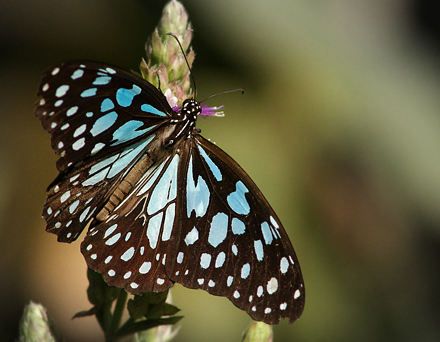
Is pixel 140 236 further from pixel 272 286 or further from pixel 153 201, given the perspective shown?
pixel 272 286

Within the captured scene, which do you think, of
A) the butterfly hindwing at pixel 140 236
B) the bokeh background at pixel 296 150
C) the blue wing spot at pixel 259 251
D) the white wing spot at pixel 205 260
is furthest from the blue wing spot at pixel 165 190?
the bokeh background at pixel 296 150

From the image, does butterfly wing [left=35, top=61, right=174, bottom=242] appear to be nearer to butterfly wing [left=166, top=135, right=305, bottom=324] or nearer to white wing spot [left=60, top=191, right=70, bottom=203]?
white wing spot [left=60, top=191, right=70, bottom=203]

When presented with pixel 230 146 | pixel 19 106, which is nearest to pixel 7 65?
pixel 19 106

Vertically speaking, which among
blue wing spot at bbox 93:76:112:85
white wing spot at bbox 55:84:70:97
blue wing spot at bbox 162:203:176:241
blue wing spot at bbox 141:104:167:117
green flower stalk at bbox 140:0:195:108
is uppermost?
Answer: green flower stalk at bbox 140:0:195:108

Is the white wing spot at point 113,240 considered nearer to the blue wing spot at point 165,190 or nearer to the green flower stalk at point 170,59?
the blue wing spot at point 165,190

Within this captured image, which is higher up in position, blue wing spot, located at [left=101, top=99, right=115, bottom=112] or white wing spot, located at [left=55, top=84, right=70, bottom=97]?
white wing spot, located at [left=55, top=84, right=70, bottom=97]

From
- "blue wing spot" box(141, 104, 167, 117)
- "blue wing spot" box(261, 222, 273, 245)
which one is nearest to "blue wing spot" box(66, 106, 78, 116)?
"blue wing spot" box(141, 104, 167, 117)
